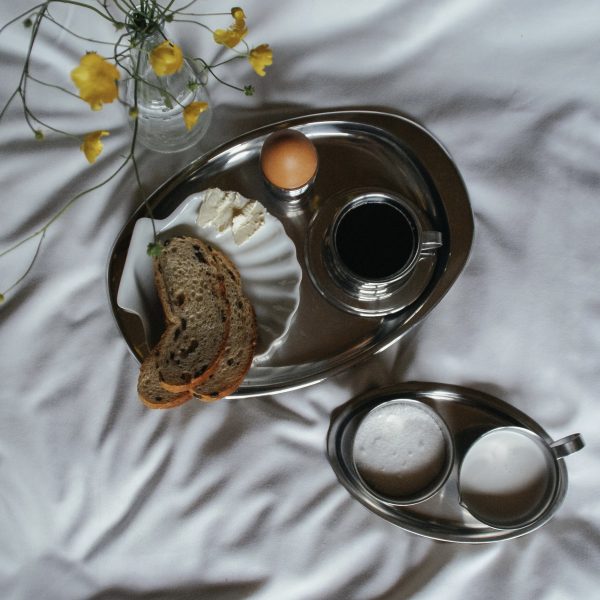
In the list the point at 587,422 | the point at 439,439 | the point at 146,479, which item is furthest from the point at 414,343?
the point at 146,479

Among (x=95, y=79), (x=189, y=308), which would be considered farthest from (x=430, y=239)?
(x=95, y=79)

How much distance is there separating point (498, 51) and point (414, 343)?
1.34 ft

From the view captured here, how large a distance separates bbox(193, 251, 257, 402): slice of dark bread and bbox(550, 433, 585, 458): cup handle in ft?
1.19

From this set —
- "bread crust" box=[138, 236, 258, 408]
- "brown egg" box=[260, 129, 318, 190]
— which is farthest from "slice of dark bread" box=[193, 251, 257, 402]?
"brown egg" box=[260, 129, 318, 190]

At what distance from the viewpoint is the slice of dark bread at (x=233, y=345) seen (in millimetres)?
708

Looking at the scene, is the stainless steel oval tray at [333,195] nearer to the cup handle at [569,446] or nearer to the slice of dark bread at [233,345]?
the slice of dark bread at [233,345]

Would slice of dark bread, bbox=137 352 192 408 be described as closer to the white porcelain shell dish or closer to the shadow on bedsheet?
the white porcelain shell dish

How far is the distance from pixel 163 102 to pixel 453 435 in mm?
526

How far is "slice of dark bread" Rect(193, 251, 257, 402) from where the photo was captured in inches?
27.9

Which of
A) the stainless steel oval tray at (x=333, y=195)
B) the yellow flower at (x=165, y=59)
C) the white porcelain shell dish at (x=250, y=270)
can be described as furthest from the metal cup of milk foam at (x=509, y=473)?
the yellow flower at (x=165, y=59)

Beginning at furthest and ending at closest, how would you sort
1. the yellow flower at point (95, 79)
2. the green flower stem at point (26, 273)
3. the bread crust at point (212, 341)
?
the green flower stem at point (26, 273) → the bread crust at point (212, 341) → the yellow flower at point (95, 79)

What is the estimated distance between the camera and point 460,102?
85cm

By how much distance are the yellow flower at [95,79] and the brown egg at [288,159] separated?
9.3 inches

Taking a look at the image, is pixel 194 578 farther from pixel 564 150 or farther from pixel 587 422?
pixel 564 150
